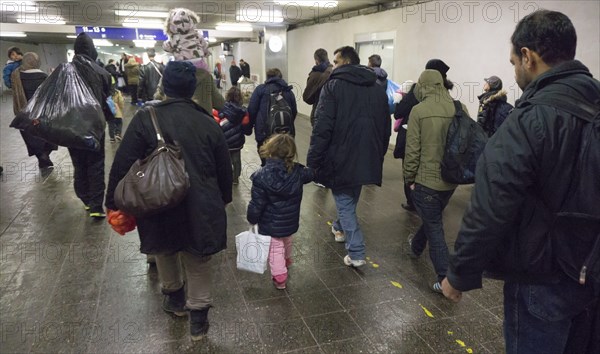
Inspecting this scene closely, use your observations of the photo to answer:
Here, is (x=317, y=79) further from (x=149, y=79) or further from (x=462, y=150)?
(x=149, y=79)

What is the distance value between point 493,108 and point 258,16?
30.5 feet

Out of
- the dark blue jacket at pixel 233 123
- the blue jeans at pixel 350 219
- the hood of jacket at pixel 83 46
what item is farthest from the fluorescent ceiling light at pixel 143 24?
the blue jeans at pixel 350 219

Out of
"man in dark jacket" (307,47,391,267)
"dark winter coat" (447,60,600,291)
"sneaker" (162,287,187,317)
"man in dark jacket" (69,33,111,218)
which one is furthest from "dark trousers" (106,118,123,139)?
"dark winter coat" (447,60,600,291)

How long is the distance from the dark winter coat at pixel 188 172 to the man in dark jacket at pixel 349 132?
97 centimetres

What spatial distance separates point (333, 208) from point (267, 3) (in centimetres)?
658

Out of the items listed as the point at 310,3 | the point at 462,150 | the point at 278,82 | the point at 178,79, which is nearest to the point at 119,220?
the point at 178,79

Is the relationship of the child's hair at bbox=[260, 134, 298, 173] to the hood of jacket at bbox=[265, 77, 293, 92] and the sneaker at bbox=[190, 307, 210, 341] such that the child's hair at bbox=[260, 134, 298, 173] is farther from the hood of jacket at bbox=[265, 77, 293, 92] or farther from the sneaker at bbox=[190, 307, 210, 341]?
the hood of jacket at bbox=[265, 77, 293, 92]

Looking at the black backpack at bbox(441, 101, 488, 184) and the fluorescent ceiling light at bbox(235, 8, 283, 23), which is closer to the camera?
the black backpack at bbox(441, 101, 488, 184)

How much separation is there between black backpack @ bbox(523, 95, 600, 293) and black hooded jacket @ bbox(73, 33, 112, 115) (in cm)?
386

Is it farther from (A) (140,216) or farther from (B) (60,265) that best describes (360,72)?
(B) (60,265)

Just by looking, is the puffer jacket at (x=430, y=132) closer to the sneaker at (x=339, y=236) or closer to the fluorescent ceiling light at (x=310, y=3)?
the sneaker at (x=339, y=236)

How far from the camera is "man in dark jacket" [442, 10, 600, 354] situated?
1284 mm

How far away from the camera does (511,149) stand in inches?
51.5

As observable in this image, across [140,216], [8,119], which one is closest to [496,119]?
[140,216]
